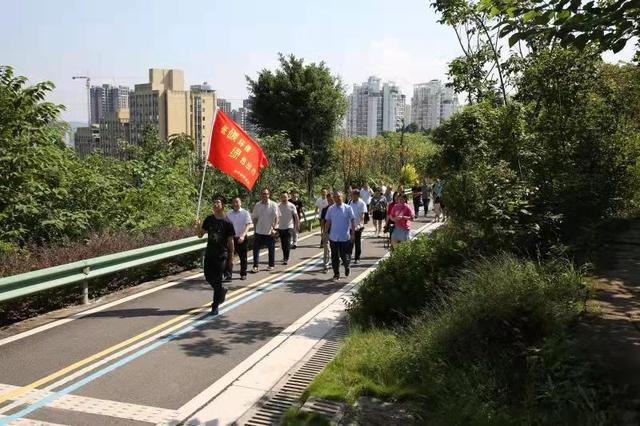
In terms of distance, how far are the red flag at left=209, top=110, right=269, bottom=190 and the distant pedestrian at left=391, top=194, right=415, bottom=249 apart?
342 cm

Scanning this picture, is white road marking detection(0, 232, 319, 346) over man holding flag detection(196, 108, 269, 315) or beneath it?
beneath

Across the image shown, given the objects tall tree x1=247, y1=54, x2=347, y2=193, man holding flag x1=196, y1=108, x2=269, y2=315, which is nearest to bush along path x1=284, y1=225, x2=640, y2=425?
man holding flag x1=196, y1=108, x2=269, y2=315

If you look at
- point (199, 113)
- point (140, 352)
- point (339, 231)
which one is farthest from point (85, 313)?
point (199, 113)

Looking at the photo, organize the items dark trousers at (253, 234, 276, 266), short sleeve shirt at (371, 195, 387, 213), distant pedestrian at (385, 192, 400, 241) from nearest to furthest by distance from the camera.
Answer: dark trousers at (253, 234, 276, 266), distant pedestrian at (385, 192, 400, 241), short sleeve shirt at (371, 195, 387, 213)

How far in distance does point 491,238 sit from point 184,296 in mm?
5202

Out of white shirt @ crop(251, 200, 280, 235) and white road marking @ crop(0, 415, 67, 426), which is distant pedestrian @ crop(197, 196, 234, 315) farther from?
white shirt @ crop(251, 200, 280, 235)

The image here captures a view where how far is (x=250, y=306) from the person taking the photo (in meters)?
9.52

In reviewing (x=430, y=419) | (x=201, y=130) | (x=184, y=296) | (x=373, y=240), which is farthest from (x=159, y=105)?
(x=430, y=419)

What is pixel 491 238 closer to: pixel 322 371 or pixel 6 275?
pixel 322 371

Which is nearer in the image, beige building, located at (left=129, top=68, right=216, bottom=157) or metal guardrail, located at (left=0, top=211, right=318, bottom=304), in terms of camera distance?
metal guardrail, located at (left=0, top=211, right=318, bottom=304)

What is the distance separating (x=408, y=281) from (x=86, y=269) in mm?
5068

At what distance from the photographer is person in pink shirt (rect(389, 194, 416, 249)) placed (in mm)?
12727

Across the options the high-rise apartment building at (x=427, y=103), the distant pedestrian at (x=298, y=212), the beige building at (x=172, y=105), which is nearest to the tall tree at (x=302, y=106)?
the distant pedestrian at (x=298, y=212)

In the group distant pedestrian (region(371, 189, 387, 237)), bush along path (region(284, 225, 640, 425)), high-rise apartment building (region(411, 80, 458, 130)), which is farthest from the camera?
high-rise apartment building (region(411, 80, 458, 130))
